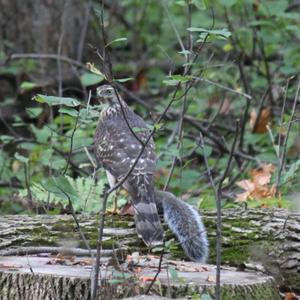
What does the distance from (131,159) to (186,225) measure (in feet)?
3.50

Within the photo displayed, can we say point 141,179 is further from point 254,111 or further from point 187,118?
point 254,111

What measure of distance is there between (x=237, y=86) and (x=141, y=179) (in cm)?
486

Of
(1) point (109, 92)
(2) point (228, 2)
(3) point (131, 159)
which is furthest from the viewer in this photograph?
(2) point (228, 2)

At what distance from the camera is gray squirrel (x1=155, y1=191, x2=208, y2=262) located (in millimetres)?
6113

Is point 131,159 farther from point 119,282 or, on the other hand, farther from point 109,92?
point 119,282

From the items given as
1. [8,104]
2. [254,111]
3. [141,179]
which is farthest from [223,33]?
[8,104]

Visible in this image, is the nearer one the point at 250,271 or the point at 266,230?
the point at 250,271

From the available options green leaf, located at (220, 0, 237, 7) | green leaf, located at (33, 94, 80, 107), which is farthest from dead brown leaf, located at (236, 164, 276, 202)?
green leaf, located at (33, 94, 80, 107)

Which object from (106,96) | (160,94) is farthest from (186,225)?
(160,94)

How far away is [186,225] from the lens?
627 centimetres

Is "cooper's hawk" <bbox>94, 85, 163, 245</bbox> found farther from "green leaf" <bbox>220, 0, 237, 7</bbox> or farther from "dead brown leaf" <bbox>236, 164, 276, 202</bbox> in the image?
"green leaf" <bbox>220, 0, 237, 7</bbox>

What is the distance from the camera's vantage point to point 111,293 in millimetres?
5074

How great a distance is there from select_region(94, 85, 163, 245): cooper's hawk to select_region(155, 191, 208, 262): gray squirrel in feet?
0.31

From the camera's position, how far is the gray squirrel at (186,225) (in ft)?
20.1
